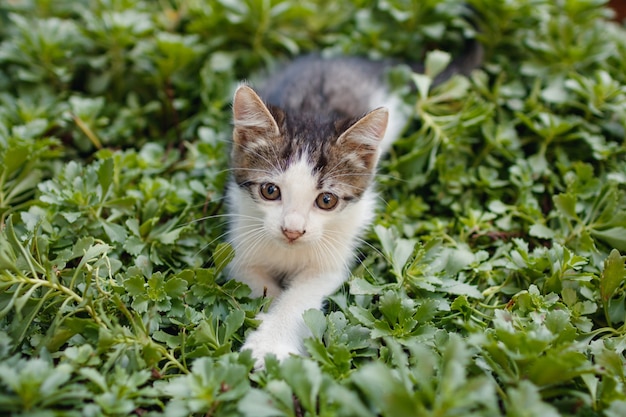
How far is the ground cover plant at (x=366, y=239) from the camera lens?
1.17 m

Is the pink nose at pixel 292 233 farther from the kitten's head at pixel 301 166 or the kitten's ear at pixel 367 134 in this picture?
the kitten's ear at pixel 367 134

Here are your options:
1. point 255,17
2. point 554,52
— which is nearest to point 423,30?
point 554,52

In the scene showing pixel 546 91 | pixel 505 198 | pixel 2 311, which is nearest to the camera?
pixel 2 311

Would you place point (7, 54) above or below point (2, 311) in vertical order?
above

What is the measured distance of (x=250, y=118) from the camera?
1701 millimetres

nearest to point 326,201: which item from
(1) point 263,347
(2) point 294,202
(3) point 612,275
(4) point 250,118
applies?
(2) point 294,202

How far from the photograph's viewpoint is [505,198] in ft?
6.79

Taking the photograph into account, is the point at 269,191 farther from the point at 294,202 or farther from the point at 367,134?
the point at 367,134

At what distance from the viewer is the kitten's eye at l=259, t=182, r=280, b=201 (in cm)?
164

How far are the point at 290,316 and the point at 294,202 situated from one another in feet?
1.09

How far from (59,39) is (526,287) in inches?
83.8

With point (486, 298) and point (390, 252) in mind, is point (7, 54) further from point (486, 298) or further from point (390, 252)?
point (486, 298)

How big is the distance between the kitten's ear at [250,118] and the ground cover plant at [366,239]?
286 mm

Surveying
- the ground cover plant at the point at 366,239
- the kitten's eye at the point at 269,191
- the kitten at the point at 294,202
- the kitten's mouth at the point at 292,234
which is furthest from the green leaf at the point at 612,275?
the kitten's eye at the point at 269,191
